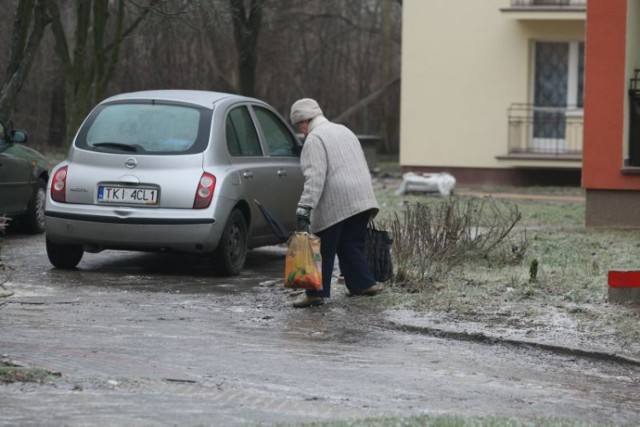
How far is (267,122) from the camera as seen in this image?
1300cm

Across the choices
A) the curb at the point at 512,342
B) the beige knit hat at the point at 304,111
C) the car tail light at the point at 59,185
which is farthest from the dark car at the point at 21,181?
the curb at the point at 512,342

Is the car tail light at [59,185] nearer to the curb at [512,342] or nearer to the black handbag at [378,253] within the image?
the black handbag at [378,253]

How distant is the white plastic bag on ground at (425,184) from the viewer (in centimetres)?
2383

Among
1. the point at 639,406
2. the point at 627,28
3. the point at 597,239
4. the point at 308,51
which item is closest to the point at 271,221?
the point at 639,406

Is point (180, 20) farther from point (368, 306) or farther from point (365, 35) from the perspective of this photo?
point (365, 35)

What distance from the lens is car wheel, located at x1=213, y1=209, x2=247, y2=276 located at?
11.5m

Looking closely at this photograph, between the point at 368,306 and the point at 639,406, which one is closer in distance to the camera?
the point at 639,406

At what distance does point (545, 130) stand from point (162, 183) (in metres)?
17.5

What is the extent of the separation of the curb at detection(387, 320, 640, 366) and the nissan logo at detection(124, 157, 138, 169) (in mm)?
3007

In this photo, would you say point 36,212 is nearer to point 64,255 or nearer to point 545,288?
point 64,255

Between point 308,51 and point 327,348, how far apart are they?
30.0 metres

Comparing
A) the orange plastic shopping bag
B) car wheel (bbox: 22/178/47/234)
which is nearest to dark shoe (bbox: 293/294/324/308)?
the orange plastic shopping bag

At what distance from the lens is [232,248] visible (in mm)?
11703

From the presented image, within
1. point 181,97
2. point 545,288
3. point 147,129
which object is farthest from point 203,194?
point 545,288
